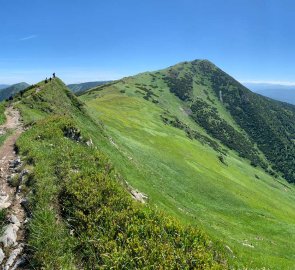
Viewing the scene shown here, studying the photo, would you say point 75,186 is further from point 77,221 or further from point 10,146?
point 10,146

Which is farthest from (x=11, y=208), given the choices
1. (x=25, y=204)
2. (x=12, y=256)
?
(x=12, y=256)

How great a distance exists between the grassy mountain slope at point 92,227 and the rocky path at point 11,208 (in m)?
0.55

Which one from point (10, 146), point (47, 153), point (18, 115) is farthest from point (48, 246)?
point (18, 115)

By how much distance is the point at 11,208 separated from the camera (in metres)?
16.1

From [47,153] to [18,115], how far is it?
70.2 feet

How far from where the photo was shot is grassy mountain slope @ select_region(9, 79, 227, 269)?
12773 millimetres

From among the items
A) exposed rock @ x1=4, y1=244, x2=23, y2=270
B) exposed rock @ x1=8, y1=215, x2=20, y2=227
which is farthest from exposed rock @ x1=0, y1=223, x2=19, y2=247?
exposed rock @ x1=4, y1=244, x2=23, y2=270

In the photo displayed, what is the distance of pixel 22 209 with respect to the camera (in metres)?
16.2

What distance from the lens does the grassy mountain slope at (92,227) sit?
12.8 m

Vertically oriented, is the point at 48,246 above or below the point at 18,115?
below

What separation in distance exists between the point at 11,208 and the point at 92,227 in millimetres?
4613

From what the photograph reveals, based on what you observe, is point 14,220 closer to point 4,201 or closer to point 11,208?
point 11,208

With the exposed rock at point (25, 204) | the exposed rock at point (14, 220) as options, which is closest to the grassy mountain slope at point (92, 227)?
the exposed rock at point (25, 204)

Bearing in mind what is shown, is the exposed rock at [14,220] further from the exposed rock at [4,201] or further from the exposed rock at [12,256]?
the exposed rock at [12,256]
